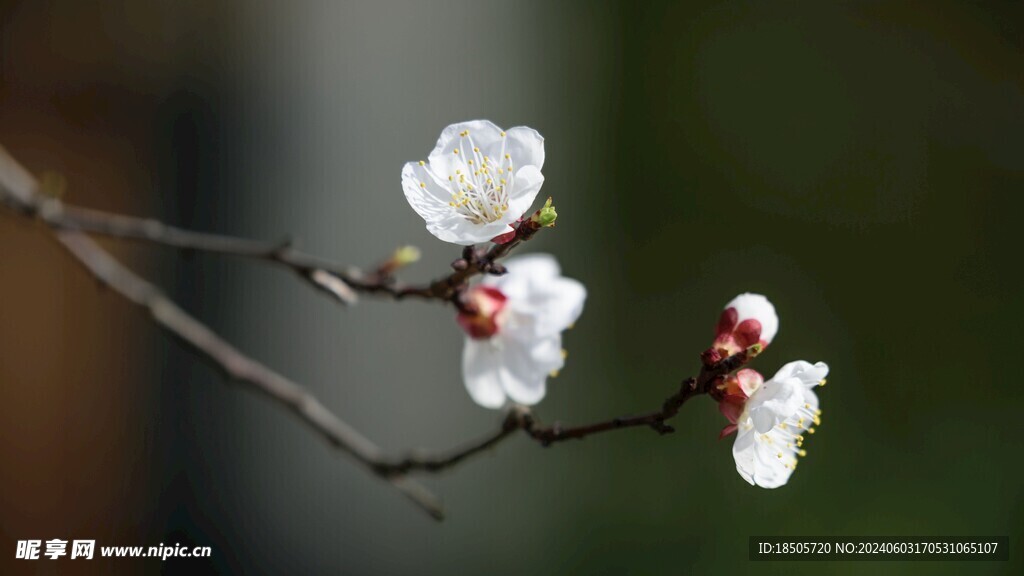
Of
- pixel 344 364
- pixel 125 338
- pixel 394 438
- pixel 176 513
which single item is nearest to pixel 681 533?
pixel 394 438

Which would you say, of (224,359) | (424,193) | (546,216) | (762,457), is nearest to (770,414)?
(762,457)

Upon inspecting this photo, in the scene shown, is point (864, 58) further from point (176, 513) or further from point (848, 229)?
point (176, 513)

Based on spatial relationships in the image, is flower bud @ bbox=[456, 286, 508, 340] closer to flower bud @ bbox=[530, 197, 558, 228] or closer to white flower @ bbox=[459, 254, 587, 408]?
white flower @ bbox=[459, 254, 587, 408]

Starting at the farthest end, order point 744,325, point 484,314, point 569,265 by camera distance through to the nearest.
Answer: point 569,265 → point 484,314 → point 744,325

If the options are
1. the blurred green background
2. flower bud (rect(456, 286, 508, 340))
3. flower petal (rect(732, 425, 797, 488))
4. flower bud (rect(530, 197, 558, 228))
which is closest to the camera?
flower bud (rect(530, 197, 558, 228))

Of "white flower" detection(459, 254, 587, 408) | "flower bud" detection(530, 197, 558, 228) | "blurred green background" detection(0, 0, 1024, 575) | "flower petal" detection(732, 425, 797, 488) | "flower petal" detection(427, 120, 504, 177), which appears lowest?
A: "flower petal" detection(732, 425, 797, 488)

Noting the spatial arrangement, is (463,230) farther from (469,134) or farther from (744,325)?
(744,325)

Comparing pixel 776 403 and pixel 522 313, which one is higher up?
pixel 522 313

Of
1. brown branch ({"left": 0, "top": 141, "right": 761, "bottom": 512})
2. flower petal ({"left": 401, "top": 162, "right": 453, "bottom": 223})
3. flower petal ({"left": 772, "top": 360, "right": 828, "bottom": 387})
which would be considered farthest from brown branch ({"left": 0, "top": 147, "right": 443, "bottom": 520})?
flower petal ({"left": 772, "top": 360, "right": 828, "bottom": 387})
